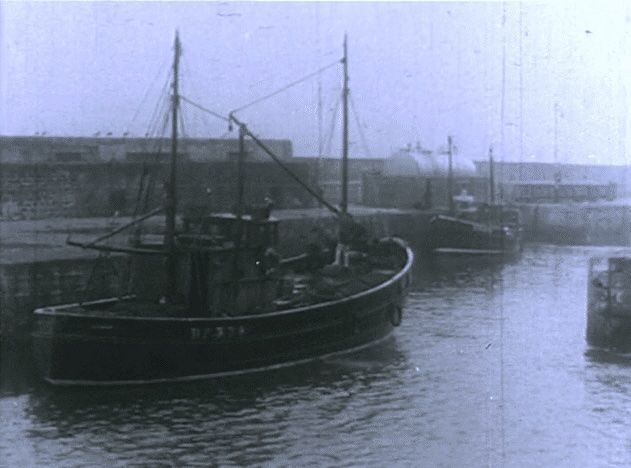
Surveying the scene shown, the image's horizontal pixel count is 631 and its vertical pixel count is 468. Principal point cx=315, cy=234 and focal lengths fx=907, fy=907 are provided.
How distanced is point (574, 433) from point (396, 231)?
32.4 m

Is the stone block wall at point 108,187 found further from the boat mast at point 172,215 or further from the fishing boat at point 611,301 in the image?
the fishing boat at point 611,301

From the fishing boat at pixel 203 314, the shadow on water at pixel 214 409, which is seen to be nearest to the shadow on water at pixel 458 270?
the fishing boat at pixel 203 314

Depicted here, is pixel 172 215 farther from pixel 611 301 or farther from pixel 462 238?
pixel 462 238

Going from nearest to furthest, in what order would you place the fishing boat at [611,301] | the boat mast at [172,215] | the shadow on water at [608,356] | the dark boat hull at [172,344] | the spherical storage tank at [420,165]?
the dark boat hull at [172,344] → the boat mast at [172,215] → the shadow on water at [608,356] → the fishing boat at [611,301] → the spherical storage tank at [420,165]

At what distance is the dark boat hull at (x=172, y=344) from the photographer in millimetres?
17344

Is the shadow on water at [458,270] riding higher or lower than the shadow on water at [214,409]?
higher

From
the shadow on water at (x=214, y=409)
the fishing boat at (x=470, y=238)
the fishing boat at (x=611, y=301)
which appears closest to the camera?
the shadow on water at (x=214, y=409)

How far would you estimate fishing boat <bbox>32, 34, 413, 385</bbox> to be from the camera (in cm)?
1753

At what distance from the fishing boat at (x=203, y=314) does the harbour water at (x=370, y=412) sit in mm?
404

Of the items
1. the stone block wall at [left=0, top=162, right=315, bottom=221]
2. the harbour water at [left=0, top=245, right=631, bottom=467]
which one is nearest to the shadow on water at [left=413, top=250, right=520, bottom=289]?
the stone block wall at [left=0, top=162, right=315, bottom=221]

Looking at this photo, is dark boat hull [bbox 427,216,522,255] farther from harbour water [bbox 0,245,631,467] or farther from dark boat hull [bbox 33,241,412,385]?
dark boat hull [bbox 33,241,412,385]

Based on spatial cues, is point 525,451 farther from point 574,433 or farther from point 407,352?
point 407,352

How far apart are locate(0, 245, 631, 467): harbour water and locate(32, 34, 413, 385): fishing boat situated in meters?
0.40

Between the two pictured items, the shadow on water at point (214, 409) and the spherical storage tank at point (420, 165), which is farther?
the spherical storage tank at point (420, 165)
